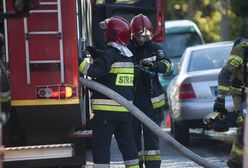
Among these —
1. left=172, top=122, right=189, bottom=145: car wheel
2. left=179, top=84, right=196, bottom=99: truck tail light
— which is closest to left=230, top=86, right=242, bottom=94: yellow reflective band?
left=179, top=84, right=196, bottom=99: truck tail light

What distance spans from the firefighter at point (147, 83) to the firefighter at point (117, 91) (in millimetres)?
820

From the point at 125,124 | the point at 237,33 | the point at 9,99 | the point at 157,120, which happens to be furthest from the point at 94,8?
the point at 237,33

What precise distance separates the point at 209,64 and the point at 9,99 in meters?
5.76

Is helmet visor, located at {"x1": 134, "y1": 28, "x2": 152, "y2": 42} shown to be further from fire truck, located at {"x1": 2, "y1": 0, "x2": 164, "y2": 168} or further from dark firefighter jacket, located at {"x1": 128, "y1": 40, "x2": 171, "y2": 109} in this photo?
fire truck, located at {"x1": 2, "y1": 0, "x2": 164, "y2": 168}

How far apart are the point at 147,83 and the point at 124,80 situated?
1.12 metres

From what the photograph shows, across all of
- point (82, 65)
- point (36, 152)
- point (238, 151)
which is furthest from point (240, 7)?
point (36, 152)

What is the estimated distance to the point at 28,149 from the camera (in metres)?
6.91

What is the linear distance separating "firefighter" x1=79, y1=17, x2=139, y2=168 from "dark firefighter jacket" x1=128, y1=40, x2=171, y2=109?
0.95 m

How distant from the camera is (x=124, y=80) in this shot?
7898 mm

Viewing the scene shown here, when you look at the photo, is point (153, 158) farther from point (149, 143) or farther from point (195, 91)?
point (195, 91)

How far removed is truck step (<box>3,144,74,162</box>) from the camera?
6.86 metres

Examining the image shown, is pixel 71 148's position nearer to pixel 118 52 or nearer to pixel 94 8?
pixel 118 52

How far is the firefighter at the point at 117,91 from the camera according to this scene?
7801mm

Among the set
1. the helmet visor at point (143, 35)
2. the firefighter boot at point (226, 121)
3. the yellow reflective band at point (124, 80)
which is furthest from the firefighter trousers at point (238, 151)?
the helmet visor at point (143, 35)
